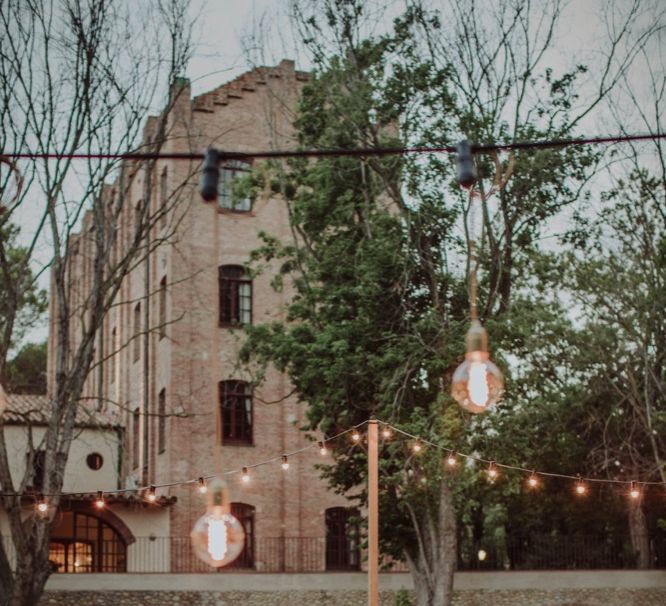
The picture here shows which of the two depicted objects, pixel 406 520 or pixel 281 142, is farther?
pixel 281 142

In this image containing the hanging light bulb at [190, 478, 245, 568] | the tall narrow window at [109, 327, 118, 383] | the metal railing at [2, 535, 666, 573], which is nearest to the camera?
the hanging light bulb at [190, 478, 245, 568]

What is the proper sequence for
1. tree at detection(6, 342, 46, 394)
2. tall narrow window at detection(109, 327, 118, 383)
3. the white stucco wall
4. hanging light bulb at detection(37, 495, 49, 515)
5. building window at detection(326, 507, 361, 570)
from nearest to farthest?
hanging light bulb at detection(37, 495, 49, 515)
building window at detection(326, 507, 361, 570)
the white stucco wall
tall narrow window at detection(109, 327, 118, 383)
tree at detection(6, 342, 46, 394)

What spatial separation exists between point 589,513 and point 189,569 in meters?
10.6

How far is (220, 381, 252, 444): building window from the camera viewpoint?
29688mm

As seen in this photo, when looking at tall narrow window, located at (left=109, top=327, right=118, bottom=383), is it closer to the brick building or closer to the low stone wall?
the brick building

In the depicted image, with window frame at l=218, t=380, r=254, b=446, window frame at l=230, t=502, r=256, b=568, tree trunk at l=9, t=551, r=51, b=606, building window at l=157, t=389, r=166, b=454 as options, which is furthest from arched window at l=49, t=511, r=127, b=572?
tree trunk at l=9, t=551, r=51, b=606

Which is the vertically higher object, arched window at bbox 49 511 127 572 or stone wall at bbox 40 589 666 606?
arched window at bbox 49 511 127 572

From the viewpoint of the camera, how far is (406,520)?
77.6ft

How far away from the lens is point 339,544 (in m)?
29.3

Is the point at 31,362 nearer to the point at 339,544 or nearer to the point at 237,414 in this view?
the point at 237,414

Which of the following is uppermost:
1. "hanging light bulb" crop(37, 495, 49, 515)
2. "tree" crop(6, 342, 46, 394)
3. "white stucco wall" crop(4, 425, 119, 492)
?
"tree" crop(6, 342, 46, 394)

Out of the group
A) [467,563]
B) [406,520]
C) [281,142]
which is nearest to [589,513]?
[467,563]

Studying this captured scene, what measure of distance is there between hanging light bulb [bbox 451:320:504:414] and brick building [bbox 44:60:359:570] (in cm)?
2110

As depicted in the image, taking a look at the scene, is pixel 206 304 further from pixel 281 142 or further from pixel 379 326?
pixel 379 326
